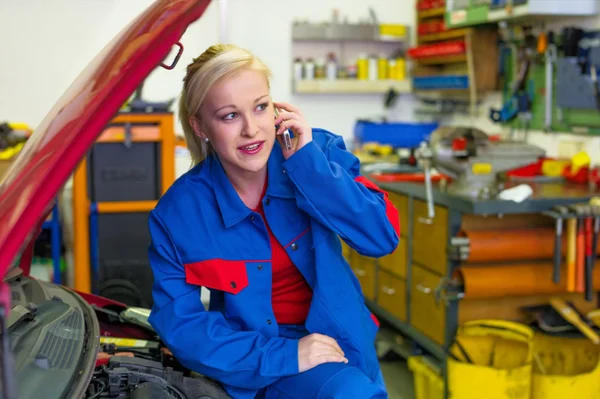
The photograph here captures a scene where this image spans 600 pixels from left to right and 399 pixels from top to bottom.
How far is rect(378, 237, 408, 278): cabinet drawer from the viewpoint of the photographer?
13.0ft

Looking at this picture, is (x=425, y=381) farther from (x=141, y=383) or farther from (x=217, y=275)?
(x=141, y=383)

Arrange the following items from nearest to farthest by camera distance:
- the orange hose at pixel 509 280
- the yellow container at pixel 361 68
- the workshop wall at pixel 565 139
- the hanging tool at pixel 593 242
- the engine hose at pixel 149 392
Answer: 1. the engine hose at pixel 149 392
2. the hanging tool at pixel 593 242
3. the orange hose at pixel 509 280
4. the workshop wall at pixel 565 139
5. the yellow container at pixel 361 68

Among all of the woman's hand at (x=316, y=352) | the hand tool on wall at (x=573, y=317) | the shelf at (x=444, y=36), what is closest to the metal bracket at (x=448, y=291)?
the hand tool on wall at (x=573, y=317)

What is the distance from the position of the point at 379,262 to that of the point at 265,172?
8.20 feet

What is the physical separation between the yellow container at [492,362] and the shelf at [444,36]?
2.75 meters

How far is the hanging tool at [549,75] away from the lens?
449 centimetres

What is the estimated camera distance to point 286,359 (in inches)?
67.2

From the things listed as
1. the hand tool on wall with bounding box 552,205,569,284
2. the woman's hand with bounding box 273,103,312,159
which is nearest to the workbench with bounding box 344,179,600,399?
the hand tool on wall with bounding box 552,205,569,284

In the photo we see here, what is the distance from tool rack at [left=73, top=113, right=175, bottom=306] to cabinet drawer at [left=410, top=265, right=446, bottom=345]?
1417 millimetres

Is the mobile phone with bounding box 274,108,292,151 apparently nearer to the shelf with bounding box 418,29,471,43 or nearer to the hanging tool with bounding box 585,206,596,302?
the hanging tool with bounding box 585,206,596,302

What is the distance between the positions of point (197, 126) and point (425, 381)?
7.09ft

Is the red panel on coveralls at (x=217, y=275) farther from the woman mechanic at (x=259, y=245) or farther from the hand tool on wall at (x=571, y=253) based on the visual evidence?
Result: the hand tool on wall at (x=571, y=253)

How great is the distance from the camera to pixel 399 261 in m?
4.03

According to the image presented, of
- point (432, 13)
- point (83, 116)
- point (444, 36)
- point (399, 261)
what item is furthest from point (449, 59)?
point (83, 116)
